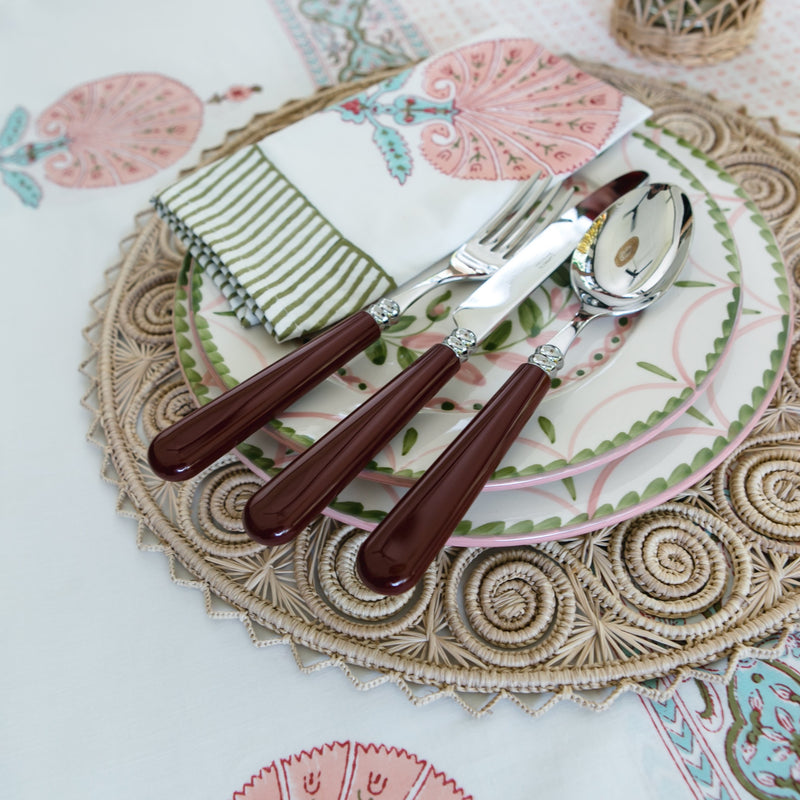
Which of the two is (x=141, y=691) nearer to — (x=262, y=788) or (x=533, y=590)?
(x=262, y=788)

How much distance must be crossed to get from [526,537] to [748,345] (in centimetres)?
19

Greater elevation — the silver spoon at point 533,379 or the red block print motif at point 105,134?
the red block print motif at point 105,134

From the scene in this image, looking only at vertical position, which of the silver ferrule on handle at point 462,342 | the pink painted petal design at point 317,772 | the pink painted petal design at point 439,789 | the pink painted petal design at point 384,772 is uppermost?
the silver ferrule on handle at point 462,342

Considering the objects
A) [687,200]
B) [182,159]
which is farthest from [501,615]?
[182,159]

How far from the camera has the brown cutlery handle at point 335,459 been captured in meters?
0.30

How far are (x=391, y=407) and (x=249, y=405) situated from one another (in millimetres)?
70

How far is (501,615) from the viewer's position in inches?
13.8

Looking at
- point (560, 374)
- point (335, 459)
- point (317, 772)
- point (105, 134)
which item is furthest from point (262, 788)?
point (105, 134)

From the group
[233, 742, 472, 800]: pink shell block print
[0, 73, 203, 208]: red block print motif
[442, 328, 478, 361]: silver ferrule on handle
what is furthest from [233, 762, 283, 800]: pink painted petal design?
[0, 73, 203, 208]: red block print motif

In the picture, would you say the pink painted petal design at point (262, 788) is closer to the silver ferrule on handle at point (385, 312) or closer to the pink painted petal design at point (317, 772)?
the pink painted petal design at point (317, 772)

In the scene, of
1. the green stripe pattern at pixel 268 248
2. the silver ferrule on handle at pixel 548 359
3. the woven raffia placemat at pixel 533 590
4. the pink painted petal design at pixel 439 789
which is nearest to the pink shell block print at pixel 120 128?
the green stripe pattern at pixel 268 248

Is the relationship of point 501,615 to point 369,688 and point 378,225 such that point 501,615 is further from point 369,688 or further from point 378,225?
point 378,225

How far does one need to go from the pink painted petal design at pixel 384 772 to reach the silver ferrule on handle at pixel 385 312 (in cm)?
22

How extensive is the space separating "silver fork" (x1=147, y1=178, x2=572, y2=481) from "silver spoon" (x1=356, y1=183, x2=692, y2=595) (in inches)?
1.9
